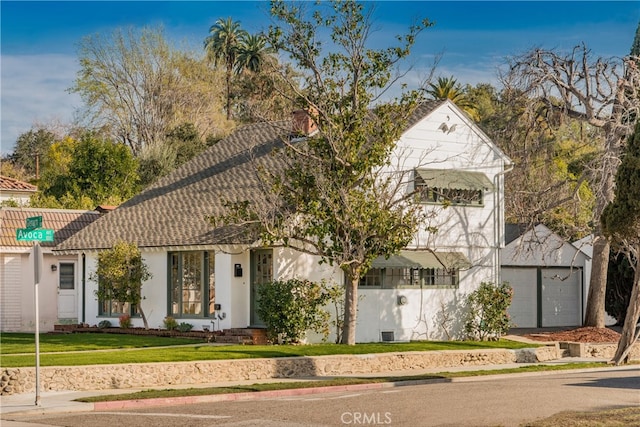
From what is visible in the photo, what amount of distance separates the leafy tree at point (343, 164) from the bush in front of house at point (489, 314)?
598 centimetres

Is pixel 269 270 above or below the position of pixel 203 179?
below

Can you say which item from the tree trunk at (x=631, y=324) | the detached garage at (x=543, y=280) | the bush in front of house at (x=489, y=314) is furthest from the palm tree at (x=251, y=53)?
the tree trunk at (x=631, y=324)

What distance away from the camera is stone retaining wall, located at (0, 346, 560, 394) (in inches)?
827

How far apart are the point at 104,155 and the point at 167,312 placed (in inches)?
808

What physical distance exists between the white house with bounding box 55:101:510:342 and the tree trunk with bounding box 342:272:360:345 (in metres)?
2.21

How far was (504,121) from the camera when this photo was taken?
3716 centimetres

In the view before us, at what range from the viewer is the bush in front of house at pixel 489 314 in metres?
33.4

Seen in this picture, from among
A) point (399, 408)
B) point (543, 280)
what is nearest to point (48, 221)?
point (543, 280)

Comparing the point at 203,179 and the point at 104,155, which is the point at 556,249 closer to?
the point at 203,179

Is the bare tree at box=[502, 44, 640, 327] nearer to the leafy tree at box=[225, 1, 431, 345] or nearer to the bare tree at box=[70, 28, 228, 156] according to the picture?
the leafy tree at box=[225, 1, 431, 345]

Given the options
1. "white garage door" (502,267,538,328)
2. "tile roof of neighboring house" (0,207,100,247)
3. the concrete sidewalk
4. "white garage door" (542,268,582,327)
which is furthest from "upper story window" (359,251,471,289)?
"tile roof of neighboring house" (0,207,100,247)

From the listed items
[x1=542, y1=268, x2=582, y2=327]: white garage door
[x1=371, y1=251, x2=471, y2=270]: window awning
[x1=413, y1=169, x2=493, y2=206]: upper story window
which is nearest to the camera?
[x1=371, y1=251, x2=471, y2=270]: window awning

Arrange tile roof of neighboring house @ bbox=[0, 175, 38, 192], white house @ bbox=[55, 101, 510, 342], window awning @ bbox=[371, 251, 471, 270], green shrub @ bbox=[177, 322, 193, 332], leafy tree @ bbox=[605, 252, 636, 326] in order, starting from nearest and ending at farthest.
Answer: white house @ bbox=[55, 101, 510, 342]
green shrub @ bbox=[177, 322, 193, 332]
window awning @ bbox=[371, 251, 471, 270]
leafy tree @ bbox=[605, 252, 636, 326]
tile roof of neighboring house @ bbox=[0, 175, 38, 192]

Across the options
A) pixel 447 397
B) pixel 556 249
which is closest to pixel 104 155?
pixel 556 249
